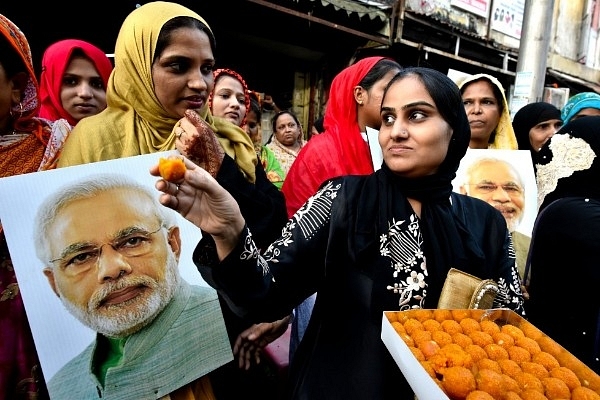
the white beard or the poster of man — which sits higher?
the poster of man

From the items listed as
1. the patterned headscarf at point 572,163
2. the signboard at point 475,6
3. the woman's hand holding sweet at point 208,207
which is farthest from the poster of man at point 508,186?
the signboard at point 475,6

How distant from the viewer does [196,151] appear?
1280 millimetres

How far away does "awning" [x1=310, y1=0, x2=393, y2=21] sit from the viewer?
5.78 meters

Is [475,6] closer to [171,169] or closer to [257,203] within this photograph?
[257,203]

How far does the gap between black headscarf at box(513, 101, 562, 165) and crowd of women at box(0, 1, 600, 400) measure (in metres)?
1.87

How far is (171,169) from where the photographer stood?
878 mm

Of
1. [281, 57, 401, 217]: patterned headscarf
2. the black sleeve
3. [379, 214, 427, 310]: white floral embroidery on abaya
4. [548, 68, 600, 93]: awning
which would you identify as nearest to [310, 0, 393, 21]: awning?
[281, 57, 401, 217]: patterned headscarf

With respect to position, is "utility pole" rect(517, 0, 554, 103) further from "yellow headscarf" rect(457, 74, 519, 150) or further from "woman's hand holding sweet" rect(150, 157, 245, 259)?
"woman's hand holding sweet" rect(150, 157, 245, 259)

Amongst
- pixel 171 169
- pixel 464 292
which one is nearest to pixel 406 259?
pixel 464 292

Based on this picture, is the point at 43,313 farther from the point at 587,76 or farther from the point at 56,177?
the point at 587,76

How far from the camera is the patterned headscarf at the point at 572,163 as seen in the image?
1.78m

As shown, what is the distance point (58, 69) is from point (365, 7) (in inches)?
216

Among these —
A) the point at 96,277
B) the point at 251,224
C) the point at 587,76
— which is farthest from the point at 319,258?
the point at 587,76

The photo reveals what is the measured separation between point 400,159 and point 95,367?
3.67 ft
